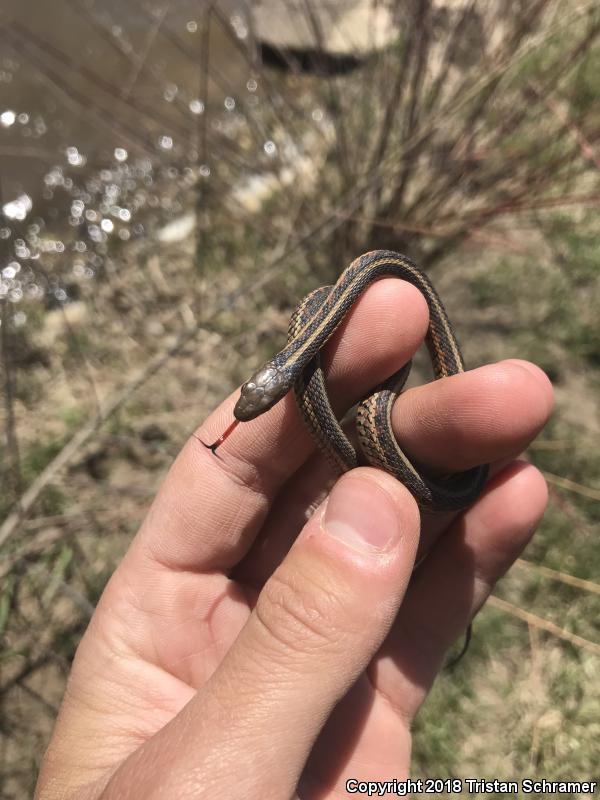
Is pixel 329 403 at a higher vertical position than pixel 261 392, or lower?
lower

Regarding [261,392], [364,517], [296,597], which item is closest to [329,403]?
[261,392]

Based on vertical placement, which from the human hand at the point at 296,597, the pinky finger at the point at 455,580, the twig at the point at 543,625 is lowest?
the twig at the point at 543,625

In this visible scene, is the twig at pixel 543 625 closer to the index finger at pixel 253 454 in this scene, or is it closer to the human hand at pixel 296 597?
the human hand at pixel 296 597

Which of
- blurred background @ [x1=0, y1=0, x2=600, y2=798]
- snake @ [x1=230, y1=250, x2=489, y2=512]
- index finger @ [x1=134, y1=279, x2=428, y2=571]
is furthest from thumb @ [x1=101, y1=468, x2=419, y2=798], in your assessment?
blurred background @ [x1=0, y1=0, x2=600, y2=798]

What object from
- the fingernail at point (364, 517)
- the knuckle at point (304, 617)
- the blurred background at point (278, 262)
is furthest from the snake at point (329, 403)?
the blurred background at point (278, 262)

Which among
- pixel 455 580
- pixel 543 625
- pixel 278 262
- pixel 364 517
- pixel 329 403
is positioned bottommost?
pixel 543 625

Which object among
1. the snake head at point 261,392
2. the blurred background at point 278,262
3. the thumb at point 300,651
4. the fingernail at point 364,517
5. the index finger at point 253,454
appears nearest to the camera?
the thumb at point 300,651

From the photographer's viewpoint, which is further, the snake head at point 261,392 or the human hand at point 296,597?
the snake head at point 261,392

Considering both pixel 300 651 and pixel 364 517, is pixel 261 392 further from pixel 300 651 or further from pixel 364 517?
pixel 300 651
